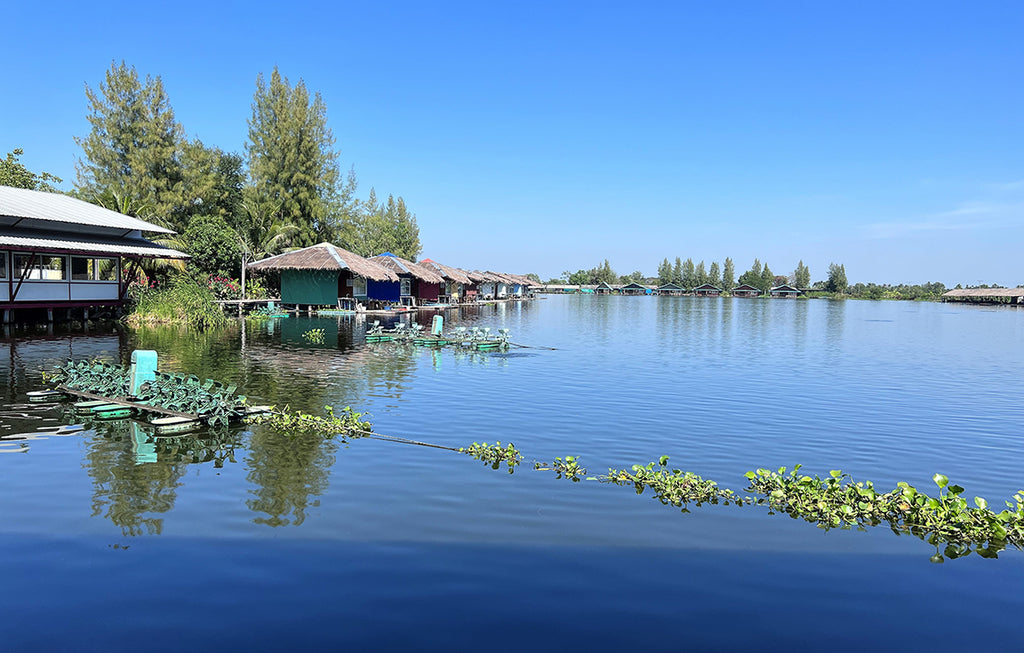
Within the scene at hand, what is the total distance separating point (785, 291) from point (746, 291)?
8.72 meters

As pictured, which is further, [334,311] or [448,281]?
[448,281]

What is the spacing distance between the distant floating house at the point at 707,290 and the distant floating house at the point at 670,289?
4.33 meters

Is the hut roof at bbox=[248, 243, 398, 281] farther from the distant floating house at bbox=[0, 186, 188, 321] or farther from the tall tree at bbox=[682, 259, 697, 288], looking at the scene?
the tall tree at bbox=[682, 259, 697, 288]

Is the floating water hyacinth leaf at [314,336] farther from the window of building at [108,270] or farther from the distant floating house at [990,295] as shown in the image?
the distant floating house at [990,295]

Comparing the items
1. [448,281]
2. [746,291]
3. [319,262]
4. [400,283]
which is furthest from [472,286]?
[746,291]

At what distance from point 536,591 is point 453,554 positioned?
3.37ft

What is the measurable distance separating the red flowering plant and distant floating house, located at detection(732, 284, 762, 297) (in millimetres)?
132923

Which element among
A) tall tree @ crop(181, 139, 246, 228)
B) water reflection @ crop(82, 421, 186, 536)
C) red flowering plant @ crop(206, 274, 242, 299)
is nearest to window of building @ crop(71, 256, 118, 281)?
red flowering plant @ crop(206, 274, 242, 299)

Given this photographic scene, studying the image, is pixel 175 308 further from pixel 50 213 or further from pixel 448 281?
pixel 448 281

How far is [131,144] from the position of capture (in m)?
44.0

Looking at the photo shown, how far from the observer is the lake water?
Answer: 4.93 meters

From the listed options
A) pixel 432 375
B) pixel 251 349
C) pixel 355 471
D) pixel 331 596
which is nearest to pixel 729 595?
pixel 331 596

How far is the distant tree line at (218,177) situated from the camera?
4191 centimetres

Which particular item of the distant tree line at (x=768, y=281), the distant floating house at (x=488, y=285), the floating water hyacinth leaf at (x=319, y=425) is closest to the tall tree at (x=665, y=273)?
the distant tree line at (x=768, y=281)
